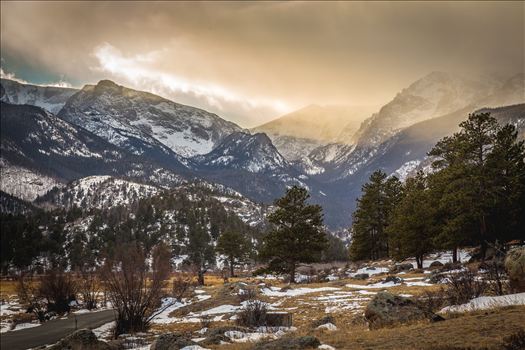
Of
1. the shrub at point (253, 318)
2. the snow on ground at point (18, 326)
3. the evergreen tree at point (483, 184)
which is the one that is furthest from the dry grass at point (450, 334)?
the snow on ground at point (18, 326)

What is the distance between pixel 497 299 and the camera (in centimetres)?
1359

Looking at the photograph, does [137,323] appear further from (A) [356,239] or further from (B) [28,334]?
(A) [356,239]

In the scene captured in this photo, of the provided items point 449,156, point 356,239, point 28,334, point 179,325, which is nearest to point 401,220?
point 449,156

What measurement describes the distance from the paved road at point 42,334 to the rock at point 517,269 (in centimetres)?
2393

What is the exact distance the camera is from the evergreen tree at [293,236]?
48688 mm

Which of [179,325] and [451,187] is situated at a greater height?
[451,187]

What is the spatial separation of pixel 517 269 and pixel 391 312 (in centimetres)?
436

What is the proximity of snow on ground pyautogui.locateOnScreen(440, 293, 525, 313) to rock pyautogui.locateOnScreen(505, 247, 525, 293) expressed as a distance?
923 millimetres

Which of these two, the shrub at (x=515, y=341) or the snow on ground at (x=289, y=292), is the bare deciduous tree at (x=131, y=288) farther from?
the shrub at (x=515, y=341)

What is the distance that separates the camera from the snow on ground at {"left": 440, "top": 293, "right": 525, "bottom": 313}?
42.9 feet

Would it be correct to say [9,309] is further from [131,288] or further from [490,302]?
[490,302]

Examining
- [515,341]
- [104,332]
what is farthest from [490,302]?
[104,332]

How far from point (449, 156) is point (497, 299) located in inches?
1420

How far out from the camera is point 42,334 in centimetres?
2884
